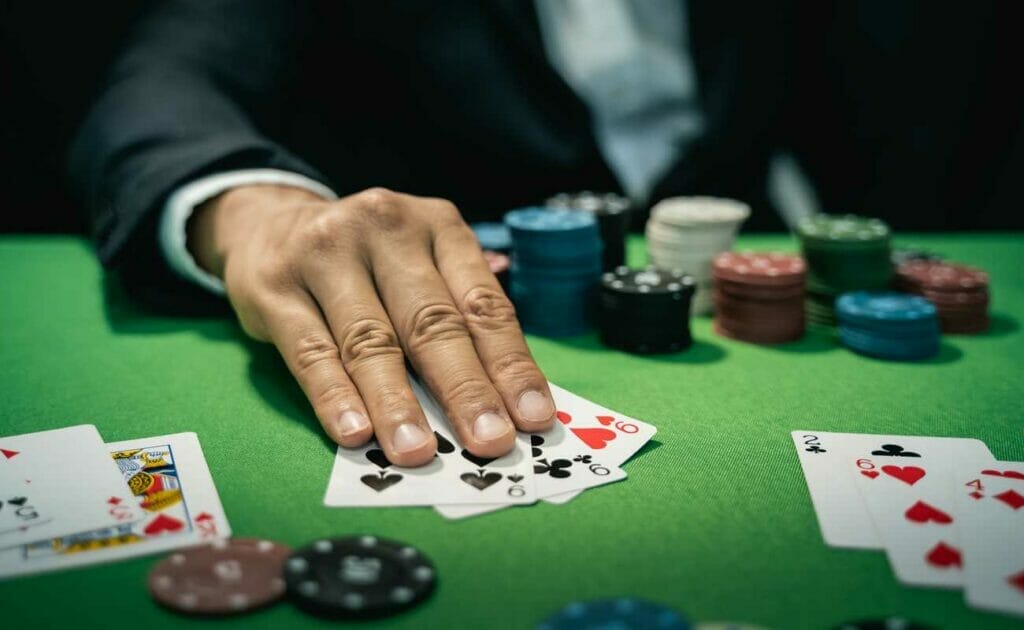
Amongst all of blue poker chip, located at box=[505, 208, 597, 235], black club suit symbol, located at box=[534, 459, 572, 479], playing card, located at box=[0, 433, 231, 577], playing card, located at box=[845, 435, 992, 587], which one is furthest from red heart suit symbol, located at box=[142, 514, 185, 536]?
blue poker chip, located at box=[505, 208, 597, 235]

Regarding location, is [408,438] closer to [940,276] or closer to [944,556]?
[944,556]

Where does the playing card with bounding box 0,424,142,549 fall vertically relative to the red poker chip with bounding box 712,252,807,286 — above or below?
above

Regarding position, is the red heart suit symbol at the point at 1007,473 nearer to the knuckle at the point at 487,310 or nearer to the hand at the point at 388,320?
the hand at the point at 388,320

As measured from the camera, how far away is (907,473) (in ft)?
4.59

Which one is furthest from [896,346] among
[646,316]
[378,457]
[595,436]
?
[378,457]

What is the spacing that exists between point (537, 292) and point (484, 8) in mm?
1207

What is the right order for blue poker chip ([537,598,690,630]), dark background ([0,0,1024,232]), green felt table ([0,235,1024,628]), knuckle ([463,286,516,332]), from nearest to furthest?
blue poker chip ([537,598,690,630]), green felt table ([0,235,1024,628]), knuckle ([463,286,516,332]), dark background ([0,0,1024,232])

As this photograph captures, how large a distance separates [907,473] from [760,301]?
746mm

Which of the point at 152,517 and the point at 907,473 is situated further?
the point at 907,473

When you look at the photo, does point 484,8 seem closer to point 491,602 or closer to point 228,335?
point 228,335

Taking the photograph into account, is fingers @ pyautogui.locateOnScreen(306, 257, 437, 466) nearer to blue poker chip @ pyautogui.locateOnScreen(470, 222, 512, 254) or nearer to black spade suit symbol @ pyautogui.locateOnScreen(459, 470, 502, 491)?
black spade suit symbol @ pyautogui.locateOnScreen(459, 470, 502, 491)

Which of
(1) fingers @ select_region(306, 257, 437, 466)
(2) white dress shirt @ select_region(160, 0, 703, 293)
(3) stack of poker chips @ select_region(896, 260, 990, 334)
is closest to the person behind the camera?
(1) fingers @ select_region(306, 257, 437, 466)

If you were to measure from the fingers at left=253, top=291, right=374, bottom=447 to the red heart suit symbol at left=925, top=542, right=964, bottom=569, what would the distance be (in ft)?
2.71

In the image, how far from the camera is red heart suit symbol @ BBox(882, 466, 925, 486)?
54.2 inches
